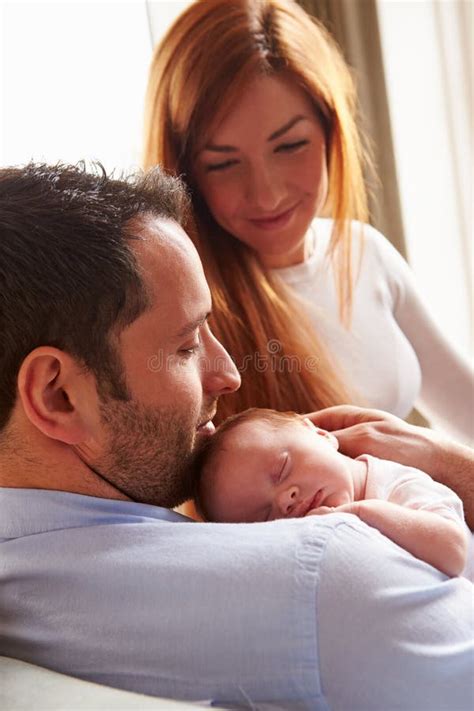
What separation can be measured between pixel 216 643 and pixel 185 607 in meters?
0.05

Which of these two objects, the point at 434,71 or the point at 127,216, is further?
the point at 434,71

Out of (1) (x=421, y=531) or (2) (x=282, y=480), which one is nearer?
(1) (x=421, y=531)

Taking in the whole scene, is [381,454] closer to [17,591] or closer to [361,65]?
[17,591]

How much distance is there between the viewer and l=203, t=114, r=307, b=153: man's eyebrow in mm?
2027

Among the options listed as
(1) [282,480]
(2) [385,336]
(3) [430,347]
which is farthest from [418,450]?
(3) [430,347]

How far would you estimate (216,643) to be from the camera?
99 centimetres

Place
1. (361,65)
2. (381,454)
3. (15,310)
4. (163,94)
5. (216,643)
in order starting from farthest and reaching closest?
(361,65) < (163,94) < (381,454) < (15,310) < (216,643)

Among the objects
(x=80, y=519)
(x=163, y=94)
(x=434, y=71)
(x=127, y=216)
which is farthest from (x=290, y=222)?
(x=434, y=71)

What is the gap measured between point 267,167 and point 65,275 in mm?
1041

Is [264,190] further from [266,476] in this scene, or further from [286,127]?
[266,476]

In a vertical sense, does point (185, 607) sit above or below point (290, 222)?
below

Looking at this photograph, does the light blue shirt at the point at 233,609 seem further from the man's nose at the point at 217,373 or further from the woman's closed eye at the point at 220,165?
the woman's closed eye at the point at 220,165

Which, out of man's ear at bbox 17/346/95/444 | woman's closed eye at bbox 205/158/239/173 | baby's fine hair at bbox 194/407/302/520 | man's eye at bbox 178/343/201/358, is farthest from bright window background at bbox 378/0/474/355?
man's ear at bbox 17/346/95/444

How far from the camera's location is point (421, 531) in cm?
112
